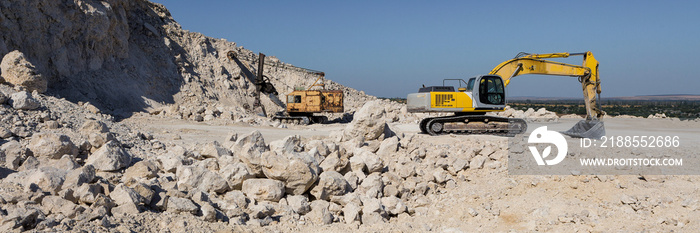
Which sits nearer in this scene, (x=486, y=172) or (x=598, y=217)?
(x=598, y=217)

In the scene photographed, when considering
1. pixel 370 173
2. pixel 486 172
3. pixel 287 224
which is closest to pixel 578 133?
pixel 486 172

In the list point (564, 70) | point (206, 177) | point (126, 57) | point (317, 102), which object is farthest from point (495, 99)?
point (126, 57)

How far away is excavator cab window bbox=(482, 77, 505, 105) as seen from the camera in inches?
531

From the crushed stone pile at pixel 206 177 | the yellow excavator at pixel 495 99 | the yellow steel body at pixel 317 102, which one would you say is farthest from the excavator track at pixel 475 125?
the yellow steel body at pixel 317 102

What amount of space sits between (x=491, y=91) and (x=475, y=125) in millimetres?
1134

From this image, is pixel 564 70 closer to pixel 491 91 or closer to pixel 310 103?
pixel 491 91

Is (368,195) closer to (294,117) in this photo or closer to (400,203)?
(400,203)

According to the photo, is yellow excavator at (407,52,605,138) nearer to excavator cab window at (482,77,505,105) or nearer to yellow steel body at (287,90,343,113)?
excavator cab window at (482,77,505,105)

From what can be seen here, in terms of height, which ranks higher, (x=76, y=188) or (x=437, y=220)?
(x=76, y=188)

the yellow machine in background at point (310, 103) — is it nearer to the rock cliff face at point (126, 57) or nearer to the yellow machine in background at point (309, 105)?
the yellow machine in background at point (309, 105)

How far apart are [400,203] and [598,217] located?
10.3ft

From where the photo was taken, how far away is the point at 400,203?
802 cm

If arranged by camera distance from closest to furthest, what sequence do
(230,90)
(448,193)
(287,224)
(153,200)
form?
1. (153,200)
2. (287,224)
3. (448,193)
4. (230,90)

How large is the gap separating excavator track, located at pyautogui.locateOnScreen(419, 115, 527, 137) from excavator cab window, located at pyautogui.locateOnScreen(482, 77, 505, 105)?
0.55m
